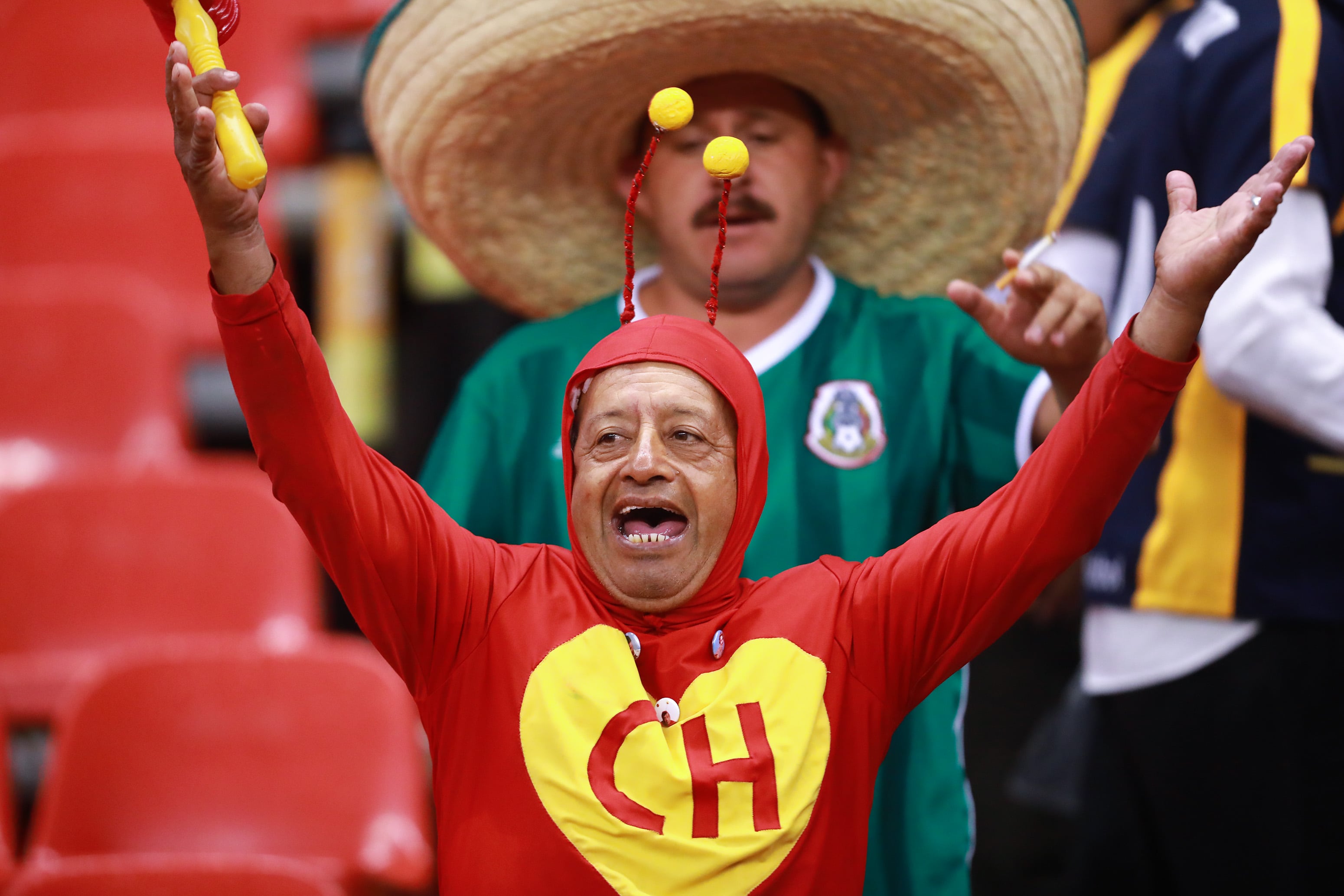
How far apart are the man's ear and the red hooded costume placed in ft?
1.96

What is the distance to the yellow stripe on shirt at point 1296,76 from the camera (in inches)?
85.7

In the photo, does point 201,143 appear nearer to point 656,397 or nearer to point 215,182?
point 215,182

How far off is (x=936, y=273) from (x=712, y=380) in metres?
0.78

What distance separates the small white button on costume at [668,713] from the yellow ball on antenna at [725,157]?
1.84ft

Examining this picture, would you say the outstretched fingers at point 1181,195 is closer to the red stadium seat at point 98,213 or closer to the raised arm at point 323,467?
the raised arm at point 323,467

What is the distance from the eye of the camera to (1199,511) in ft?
7.67

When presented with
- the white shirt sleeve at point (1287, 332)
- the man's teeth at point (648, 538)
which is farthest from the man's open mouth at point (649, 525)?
the white shirt sleeve at point (1287, 332)

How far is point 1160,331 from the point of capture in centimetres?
143

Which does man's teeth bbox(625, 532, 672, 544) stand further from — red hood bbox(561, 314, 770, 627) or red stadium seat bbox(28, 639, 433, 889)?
red stadium seat bbox(28, 639, 433, 889)

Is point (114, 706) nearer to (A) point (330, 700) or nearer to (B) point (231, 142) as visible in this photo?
(A) point (330, 700)

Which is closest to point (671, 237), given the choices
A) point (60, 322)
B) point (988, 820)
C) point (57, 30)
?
point (988, 820)

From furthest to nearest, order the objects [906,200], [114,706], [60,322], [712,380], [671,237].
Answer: [60,322] → [114,706] → [906,200] → [671,237] → [712,380]

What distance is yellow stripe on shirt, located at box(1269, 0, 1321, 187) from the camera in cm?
218

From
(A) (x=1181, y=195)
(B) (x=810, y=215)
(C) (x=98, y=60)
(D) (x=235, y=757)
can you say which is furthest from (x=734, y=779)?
(C) (x=98, y=60)
